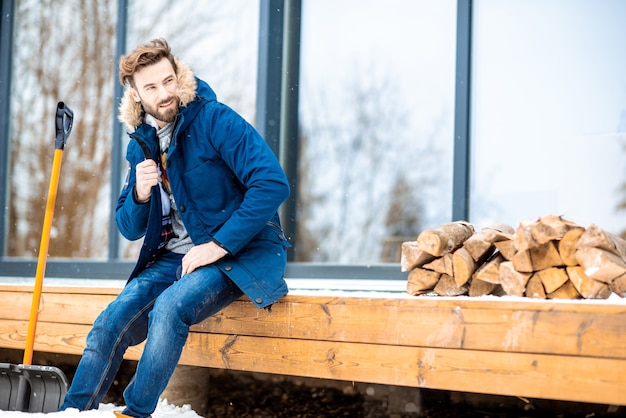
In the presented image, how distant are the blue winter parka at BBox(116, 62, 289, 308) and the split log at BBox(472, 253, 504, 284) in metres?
0.69

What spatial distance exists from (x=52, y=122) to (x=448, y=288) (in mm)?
3762

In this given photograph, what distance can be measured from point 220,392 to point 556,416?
170 centimetres

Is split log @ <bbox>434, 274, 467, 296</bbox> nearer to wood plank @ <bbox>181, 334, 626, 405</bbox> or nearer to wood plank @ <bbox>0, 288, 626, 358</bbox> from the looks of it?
wood plank @ <bbox>0, 288, 626, 358</bbox>

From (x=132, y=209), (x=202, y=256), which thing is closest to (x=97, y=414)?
(x=202, y=256)

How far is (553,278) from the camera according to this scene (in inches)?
91.4

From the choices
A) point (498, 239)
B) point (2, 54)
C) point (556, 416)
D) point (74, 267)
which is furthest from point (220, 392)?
point (2, 54)

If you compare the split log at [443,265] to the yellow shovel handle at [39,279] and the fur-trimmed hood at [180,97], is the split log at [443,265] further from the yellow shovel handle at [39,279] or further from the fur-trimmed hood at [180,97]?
the yellow shovel handle at [39,279]

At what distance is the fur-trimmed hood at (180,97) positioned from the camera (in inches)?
100

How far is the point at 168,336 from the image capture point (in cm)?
226

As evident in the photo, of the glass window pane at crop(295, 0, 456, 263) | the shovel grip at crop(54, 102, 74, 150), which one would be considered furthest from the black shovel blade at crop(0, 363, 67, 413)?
the glass window pane at crop(295, 0, 456, 263)

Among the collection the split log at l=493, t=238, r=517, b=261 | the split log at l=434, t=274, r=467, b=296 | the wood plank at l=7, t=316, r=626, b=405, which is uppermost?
the split log at l=493, t=238, r=517, b=261

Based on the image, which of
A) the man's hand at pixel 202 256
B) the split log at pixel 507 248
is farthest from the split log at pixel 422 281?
the man's hand at pixel 202 256

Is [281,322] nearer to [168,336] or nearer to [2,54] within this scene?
[168,336]

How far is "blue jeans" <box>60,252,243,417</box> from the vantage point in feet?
7.36
